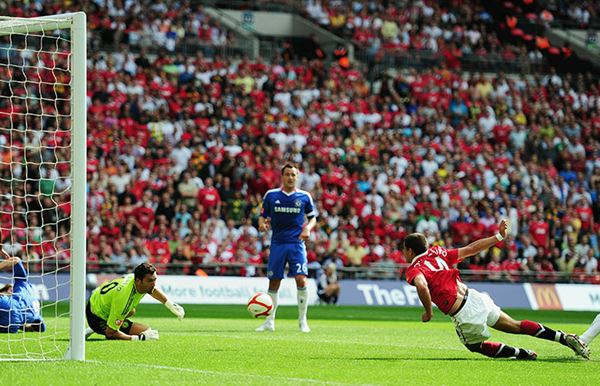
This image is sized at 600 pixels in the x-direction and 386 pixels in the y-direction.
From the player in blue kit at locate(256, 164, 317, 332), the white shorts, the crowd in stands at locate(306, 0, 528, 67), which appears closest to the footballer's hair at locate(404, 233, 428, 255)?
the white shorts

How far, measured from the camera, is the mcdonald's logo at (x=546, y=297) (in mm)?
29844

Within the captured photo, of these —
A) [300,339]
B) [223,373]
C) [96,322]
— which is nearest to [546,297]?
[300,339]

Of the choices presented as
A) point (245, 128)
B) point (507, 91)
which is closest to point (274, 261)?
point (245, 128)

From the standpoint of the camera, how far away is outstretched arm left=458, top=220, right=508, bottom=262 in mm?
11930

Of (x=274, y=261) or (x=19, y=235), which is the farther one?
A: (x=19, y=235)

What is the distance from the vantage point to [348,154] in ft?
111

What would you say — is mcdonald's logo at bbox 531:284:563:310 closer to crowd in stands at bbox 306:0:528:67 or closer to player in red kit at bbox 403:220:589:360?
crowd in stands at bbox 306:0:528:67

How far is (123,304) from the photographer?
14.0m

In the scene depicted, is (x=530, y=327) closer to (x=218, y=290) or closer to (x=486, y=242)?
(x=486, y=242)

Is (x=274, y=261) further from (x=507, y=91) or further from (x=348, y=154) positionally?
(x=507, y=91)

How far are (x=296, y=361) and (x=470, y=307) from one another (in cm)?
188

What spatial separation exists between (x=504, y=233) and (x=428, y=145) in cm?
2365

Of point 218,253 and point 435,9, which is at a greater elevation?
point 435,9

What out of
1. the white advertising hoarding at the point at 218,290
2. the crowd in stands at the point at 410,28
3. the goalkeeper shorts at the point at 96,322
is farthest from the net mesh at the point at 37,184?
the crowd in stands at the point at 410,28
